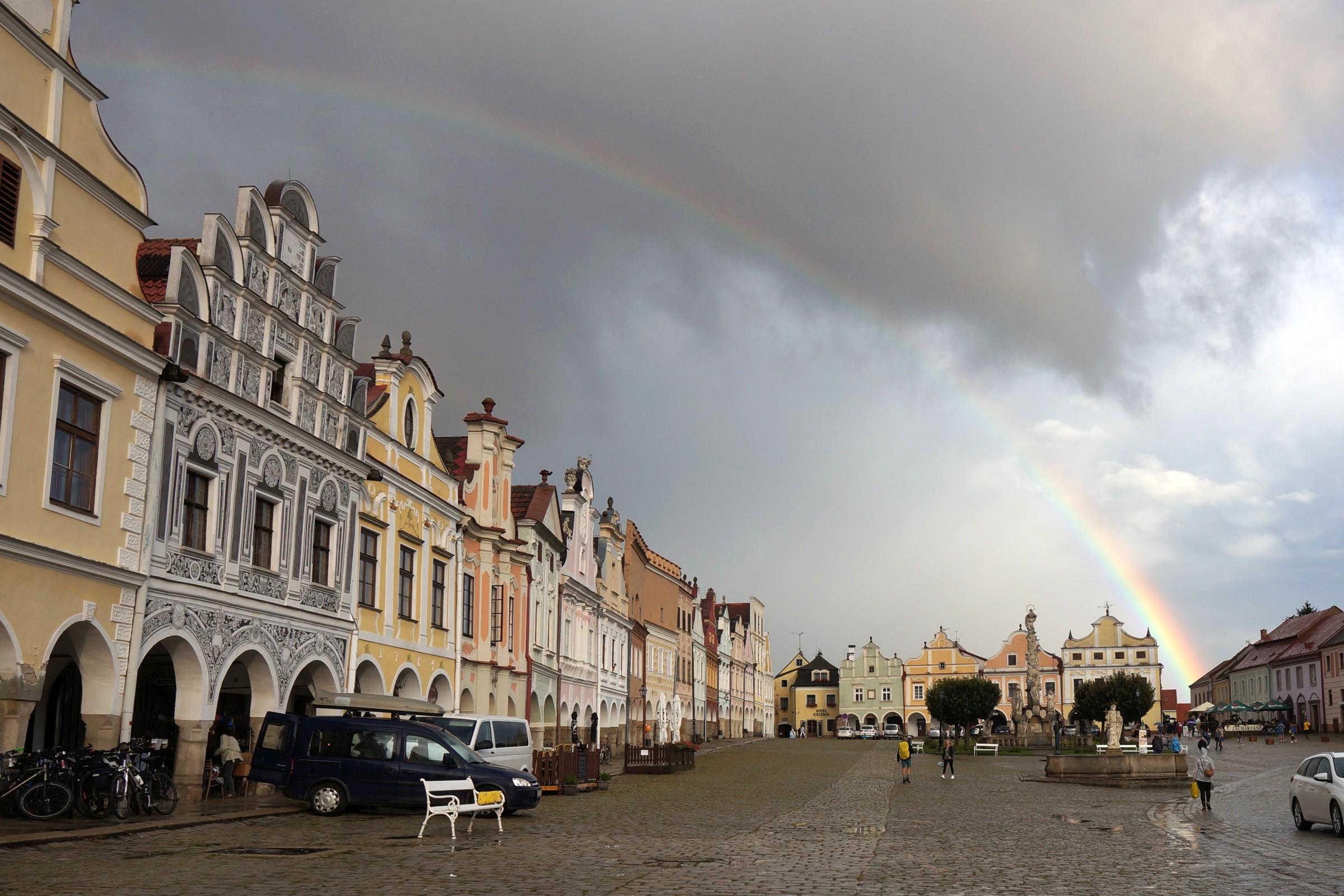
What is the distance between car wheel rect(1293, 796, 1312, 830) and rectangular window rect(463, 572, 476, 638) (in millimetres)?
25587

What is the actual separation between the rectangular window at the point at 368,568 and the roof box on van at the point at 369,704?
3901mm

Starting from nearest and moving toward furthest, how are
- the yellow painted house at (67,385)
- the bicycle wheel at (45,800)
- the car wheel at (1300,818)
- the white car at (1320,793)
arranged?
the bicycle wheel at (45,800)
the yellow painted house at (67,385)
the white car at (1320,793)
the car wheel at (1300,818)

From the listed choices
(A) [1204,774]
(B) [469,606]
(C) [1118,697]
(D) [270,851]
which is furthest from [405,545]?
(C) [1118,697]

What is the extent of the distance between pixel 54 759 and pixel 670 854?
1008 cm

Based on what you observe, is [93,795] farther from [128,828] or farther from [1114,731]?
[1114,731]

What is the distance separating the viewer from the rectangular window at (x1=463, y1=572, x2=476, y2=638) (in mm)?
41188

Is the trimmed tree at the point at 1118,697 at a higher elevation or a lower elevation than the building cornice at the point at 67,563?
lower

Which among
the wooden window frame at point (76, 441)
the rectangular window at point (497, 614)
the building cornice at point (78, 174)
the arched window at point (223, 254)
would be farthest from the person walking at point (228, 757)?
the rectangular window at point (497, 614)

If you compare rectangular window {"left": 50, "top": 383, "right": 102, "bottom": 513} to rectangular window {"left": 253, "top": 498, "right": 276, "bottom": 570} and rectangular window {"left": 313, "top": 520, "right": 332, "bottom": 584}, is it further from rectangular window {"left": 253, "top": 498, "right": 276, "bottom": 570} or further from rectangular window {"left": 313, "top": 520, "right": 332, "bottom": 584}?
rectangular window {"left": 313, "top": 520, "right": 332, "bottom": 584}

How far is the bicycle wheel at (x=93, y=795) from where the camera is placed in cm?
2012

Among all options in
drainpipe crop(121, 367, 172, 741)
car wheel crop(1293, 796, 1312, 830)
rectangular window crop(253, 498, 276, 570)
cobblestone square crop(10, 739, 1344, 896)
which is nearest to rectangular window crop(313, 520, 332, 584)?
rectangular window crop(253, 498, 276, 570)

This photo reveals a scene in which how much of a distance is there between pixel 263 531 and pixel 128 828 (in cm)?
1003

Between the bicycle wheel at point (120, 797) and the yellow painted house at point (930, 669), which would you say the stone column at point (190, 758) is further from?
the yellow painted house at point (930, 669)

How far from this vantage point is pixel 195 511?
25.7 m
